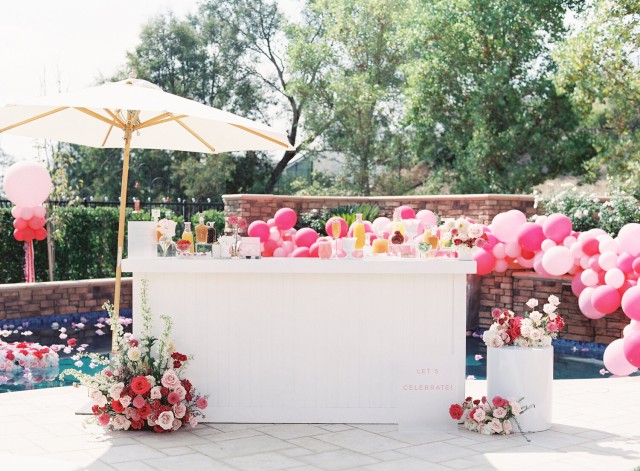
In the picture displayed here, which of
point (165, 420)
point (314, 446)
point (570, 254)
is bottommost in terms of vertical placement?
point (314, 446)

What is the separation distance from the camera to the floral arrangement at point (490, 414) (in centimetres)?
486

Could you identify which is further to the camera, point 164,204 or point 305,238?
point 164,204

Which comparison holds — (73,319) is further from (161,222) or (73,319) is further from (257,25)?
(257,25)

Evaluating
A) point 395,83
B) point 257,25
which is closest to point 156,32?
point 257,25

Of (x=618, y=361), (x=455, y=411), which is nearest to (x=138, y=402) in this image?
(x=455, y=411)

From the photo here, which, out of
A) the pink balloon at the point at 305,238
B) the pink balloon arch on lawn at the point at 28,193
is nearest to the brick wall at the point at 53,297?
the pink balloon arch on lawn at the point at 28,193

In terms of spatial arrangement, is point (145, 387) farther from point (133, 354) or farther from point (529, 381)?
point (529, 381)

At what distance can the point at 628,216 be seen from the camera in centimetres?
1031

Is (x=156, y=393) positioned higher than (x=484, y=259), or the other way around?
(x=484, y=259)

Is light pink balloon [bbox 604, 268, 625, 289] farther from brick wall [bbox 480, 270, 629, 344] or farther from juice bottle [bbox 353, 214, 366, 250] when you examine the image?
juice bottle [bbox 353, 214, 366, 250]

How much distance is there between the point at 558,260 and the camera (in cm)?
878

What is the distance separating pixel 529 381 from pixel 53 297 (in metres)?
7.14

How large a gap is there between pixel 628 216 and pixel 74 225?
28.1ft

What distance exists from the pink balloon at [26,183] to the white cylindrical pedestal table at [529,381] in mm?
7390
